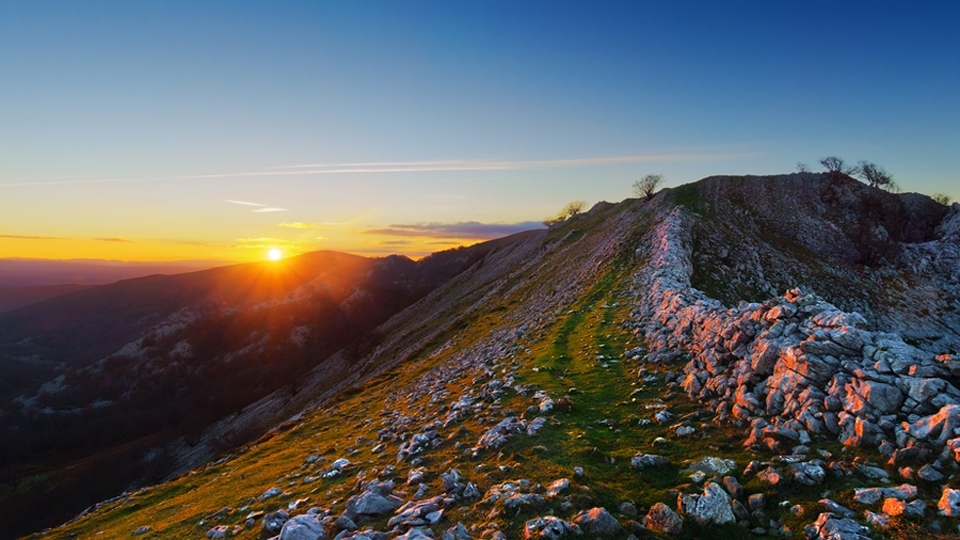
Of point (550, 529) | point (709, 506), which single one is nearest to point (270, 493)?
point (550, 529)

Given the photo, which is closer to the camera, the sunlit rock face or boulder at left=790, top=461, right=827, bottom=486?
boulder at left=790, top=461, right=827, bottom=486

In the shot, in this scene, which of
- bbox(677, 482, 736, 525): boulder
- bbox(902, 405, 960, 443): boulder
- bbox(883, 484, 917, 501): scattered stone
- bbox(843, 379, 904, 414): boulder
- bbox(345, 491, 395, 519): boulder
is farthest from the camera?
bbox(843, 379, 904, 414): boulder

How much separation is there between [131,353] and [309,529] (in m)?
240

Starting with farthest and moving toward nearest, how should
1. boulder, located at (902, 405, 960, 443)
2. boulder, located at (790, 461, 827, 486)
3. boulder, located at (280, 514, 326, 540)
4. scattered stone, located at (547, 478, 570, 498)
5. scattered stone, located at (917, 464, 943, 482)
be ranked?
scattered stone, located at (547, 478, 570, 498), boulder, located at (280, 514, 326, 540), boulder, located at (790, 461, 827, 486), boulder, located at (902, 405, 960, 443), scattered stone, located at (917, 464, 943, 482)

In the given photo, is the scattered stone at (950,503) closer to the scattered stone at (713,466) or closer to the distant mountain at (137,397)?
the scattered stone at (713,466)

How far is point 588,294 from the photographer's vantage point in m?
38.4

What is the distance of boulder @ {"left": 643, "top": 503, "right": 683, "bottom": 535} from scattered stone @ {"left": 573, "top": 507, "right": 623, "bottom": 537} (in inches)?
28.2

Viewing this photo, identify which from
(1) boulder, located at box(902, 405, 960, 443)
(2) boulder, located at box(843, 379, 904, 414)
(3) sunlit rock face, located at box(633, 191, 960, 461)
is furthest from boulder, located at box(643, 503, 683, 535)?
(2) boulder, located at box(843, 379, 904, 414)

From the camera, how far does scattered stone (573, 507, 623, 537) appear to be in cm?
870

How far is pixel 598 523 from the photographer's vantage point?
28.9ft

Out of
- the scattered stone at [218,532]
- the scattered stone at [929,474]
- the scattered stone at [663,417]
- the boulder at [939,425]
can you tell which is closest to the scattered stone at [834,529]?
the scattered stone at [929,474]

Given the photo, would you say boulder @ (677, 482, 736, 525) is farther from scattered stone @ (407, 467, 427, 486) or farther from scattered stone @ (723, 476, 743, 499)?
scattered stone @ (407, 467, 427, 486)

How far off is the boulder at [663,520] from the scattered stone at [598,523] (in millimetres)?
716

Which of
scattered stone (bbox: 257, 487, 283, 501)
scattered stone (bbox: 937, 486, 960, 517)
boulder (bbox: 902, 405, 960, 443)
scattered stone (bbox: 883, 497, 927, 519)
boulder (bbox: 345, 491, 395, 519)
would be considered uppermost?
boulder (bbox: 902, 405, 960, 443)
